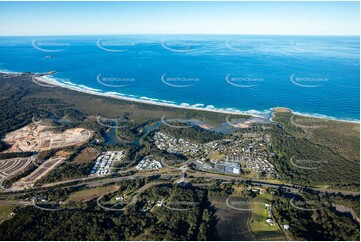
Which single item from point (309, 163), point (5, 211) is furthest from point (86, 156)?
point (309, 163)

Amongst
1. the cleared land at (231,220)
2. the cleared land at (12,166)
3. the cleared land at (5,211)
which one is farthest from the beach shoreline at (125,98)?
the cleared land at (5,211)

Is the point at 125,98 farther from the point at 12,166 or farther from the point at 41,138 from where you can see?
the point at 12,166

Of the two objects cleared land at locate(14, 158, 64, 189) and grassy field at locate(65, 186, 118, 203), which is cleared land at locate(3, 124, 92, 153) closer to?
cleared land at locate(14, 158, 64, 189)

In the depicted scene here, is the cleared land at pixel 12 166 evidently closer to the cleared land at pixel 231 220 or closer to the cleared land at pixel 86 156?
the cleared land at pixel 86 156

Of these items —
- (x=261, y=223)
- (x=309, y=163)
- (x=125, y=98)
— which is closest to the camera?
(x=261, y=223)

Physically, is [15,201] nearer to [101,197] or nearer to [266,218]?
[101,197]

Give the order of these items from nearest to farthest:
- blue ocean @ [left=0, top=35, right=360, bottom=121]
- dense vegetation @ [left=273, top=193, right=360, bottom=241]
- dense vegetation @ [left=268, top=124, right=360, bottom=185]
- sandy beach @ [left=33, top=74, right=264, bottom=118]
Result: dense vegetation @ [left=273, top=193, right=360, bottom=241]
dense vegetation @ [left=268, top=124, right=360, bottom=185]
sandy beach @ [left=33, top=74, right=264, bottom=118]
blue ocean @ [left=0, top=35, right=360, bottom=121]

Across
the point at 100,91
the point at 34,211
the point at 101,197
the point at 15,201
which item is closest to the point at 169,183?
the point at 101,197

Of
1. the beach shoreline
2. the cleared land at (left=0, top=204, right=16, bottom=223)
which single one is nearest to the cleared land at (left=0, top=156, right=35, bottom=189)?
the cleared land at (left=0, top=204, right=16, bottom=223)

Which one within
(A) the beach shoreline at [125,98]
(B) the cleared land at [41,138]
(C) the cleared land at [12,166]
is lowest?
(C) the cleared land at [12,166]
